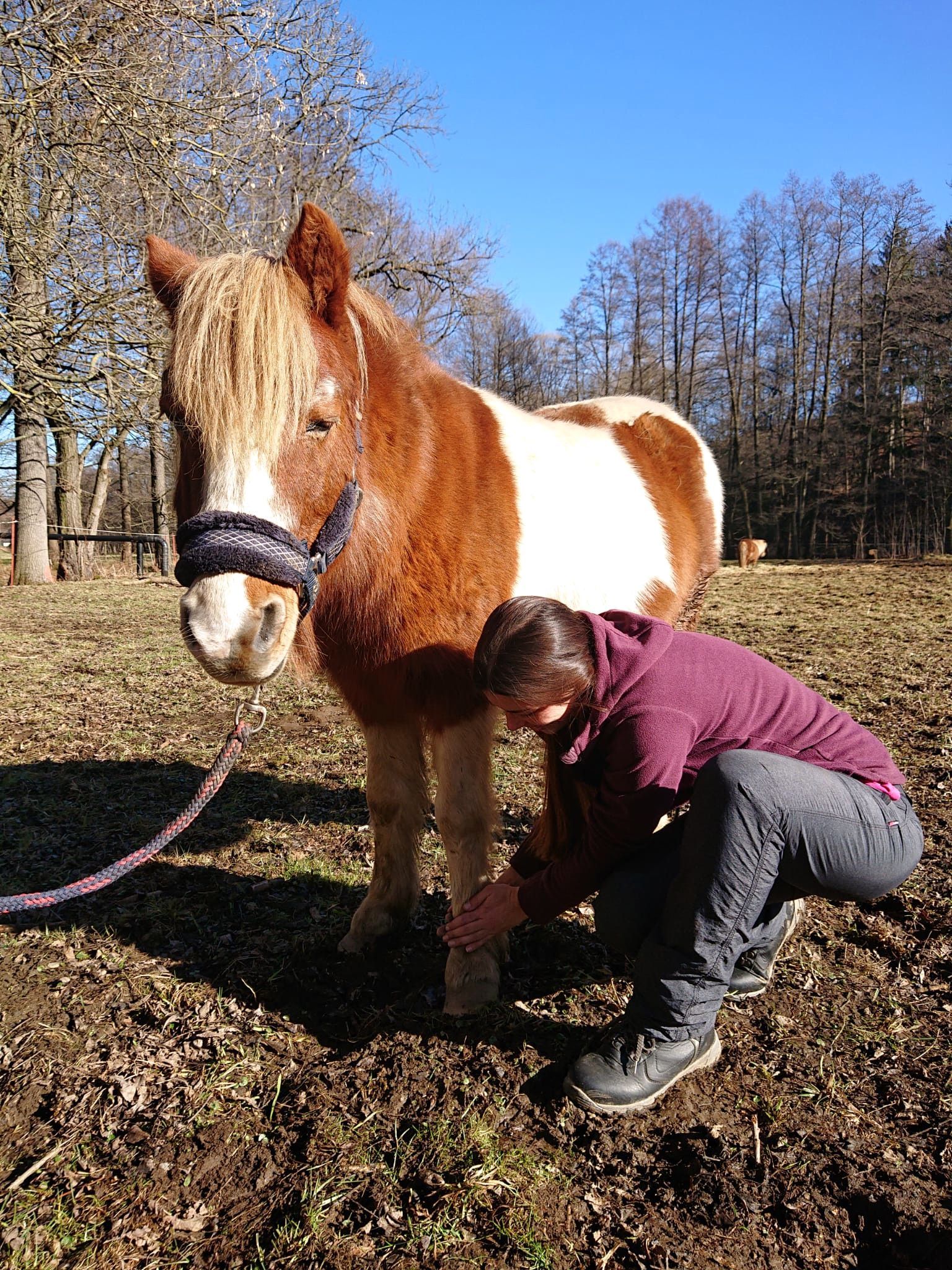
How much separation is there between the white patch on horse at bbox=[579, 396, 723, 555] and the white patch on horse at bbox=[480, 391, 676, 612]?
55 cm

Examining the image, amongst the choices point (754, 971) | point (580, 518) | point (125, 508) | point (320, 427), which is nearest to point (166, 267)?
point (320, 427)

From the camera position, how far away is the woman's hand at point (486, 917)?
7.35 feet

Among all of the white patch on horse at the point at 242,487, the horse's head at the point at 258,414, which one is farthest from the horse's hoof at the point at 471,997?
the white patch on horse at the point at 242,487

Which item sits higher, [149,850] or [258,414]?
[258,414]

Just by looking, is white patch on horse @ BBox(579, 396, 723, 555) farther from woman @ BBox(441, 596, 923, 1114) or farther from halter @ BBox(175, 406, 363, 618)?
halter @ BBox(175, 406, 363, 618)

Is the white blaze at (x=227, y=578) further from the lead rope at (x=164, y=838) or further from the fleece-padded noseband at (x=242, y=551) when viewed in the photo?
the lead rope at (x=164, y=838)

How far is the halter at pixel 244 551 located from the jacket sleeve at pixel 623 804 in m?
0.93

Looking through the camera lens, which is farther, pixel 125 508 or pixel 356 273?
pixel 125 508

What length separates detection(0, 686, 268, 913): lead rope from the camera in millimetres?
1978

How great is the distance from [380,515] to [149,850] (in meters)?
1.18

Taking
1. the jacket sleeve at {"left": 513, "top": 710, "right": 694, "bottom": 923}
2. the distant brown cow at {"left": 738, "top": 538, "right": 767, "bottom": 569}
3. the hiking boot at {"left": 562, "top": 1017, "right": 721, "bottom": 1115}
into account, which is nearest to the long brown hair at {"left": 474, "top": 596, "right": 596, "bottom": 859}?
the jacket sleeve at {"left": 513, "top": 710, "right": 694, "bottom": 923}

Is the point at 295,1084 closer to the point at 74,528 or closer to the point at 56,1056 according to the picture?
the point at 56,1056

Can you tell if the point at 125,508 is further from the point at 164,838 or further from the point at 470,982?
the point at 470,982

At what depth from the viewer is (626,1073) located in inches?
76.3
